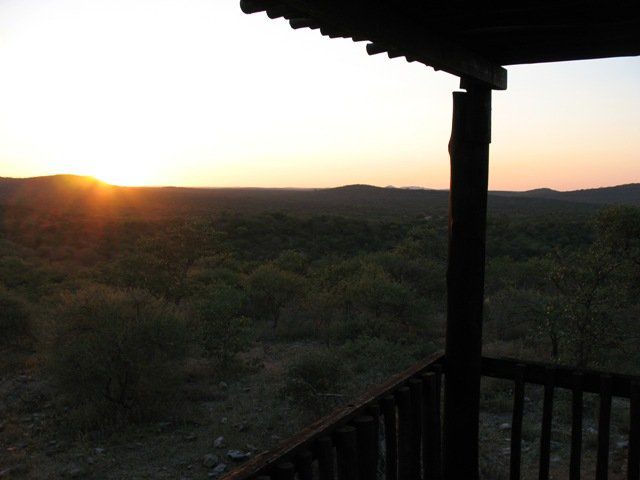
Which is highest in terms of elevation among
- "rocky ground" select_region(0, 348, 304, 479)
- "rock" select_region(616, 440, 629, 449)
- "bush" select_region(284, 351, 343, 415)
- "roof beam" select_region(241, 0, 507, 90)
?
"roof beam" select_region(241, 0, 507, 90)

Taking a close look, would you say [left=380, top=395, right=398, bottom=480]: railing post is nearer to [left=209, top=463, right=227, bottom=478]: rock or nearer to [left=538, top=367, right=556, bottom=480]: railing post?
[left=538, top=367, right=556, bottom=480]: railing post

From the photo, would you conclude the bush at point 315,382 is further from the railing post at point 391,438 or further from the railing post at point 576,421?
the railing post at point 391,438

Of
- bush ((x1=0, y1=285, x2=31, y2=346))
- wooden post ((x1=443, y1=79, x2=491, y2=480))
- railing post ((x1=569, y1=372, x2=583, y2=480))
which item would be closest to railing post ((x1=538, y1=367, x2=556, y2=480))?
railing post ((x1=569, y1=372, x2=583, y2=480))

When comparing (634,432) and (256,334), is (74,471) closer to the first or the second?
(634,432)

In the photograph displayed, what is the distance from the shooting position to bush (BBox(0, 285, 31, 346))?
10699 mm

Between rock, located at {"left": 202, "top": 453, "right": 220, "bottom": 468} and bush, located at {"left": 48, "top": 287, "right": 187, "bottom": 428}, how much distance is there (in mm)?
1630

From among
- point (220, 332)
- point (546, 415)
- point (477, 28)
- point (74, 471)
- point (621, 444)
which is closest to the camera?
point (477, 28)

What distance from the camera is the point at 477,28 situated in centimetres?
261

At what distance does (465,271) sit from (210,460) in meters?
4.35

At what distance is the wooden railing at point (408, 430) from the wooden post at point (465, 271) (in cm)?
14

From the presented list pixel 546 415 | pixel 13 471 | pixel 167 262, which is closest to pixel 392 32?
pixel 546 415

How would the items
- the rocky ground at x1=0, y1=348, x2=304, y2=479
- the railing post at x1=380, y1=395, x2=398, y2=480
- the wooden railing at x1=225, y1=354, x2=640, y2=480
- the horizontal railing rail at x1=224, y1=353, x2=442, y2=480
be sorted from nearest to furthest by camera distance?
the horizontal railing rail at x1=224, y1=353, x2=442, y2=480
the wooden railing at x1=225, y1=354, x2=640, y2=480
the railing post at x1=380, y1=395, x2=398, y2=480
the rocky ground at x1=0, y1=348, x2=304, y2=479

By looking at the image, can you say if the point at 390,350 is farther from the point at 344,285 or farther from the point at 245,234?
the point at 245,234

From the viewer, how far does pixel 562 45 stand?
2.96 metres
